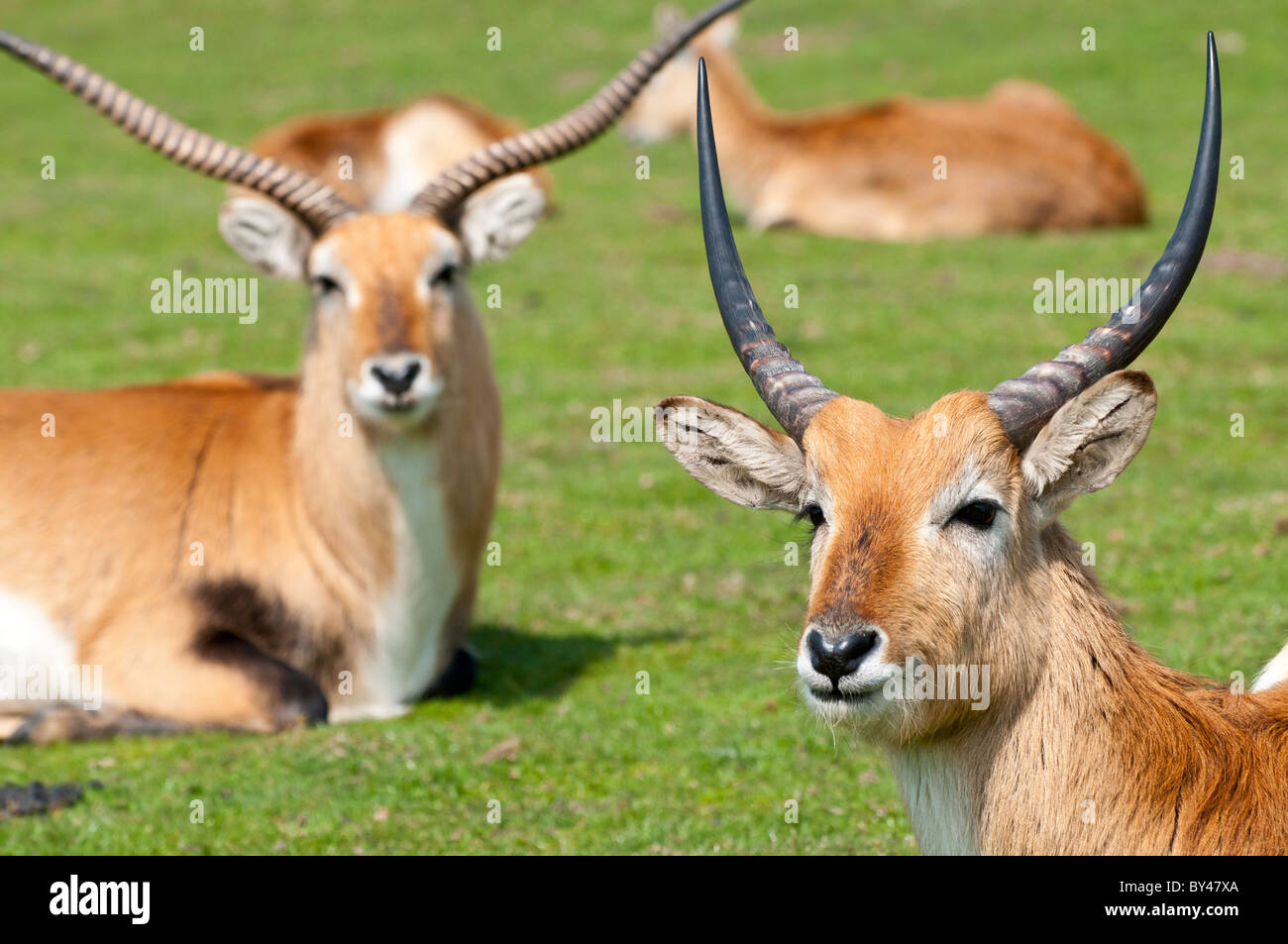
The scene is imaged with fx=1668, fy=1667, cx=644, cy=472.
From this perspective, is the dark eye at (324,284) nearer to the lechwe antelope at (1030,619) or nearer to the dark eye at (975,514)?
the lechwe antelope at (1030,619)

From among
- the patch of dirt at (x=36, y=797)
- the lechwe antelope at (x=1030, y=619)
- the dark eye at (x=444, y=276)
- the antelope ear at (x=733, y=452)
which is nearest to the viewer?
the lechwe antelope at (x=1030, y=619)

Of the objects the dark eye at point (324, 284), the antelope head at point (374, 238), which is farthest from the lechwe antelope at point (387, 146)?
the dark eye at point (324, 284)

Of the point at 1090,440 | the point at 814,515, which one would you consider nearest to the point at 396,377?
the point at 814,515

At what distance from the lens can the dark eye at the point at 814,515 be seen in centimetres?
457

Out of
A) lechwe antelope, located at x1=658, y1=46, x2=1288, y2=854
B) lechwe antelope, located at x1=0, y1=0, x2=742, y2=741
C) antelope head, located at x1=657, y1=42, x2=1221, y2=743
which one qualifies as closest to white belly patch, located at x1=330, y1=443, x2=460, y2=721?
lechwe antelope, located at x1=0, y1=0, x2=742, y2=741

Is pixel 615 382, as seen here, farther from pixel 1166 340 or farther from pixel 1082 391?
pixel 1082 391

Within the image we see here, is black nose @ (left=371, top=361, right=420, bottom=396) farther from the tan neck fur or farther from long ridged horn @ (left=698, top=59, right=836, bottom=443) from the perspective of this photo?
the tan neck fur

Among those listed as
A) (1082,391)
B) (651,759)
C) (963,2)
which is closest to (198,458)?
(651,759)

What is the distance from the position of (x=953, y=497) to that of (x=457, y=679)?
431 centimetres

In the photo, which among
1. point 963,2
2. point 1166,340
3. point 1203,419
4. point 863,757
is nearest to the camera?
point 863,757

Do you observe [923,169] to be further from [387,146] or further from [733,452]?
[733,452]

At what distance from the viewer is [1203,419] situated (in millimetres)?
11695

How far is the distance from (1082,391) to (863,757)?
2889 mm

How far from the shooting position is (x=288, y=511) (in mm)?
8258
